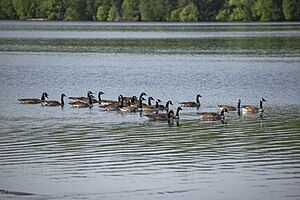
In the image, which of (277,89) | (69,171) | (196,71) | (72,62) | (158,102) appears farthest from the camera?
(72,62)

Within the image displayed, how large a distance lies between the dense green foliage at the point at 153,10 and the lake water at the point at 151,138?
6221 cm

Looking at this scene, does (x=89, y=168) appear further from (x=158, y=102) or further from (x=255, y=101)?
(x=255, y=101)

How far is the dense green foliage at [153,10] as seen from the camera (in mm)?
114062

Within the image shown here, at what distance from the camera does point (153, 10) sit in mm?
124812

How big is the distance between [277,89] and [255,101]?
4958mm

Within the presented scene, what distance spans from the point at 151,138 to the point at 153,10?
102206 millimetres

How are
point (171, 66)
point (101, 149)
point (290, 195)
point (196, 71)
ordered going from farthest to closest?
1. point (171, 66)
2. point (196, 71)
3. point (101, 149)
4. point (290, 195)

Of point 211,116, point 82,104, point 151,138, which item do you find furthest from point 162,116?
point 82,104

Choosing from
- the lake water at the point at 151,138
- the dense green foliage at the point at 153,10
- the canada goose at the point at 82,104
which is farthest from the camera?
the dense green foliage at the point at 153,10

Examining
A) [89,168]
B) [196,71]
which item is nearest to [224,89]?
[196,71]

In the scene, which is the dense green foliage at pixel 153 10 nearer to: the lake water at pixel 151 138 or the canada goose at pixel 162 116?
the lake water at pixel 151 138

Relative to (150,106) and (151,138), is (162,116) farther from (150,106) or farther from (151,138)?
(151,138)

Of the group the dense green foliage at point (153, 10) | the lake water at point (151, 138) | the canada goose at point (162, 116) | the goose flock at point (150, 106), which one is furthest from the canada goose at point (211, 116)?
the dense green foliage at point (153, 10)

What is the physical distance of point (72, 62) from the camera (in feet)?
181
